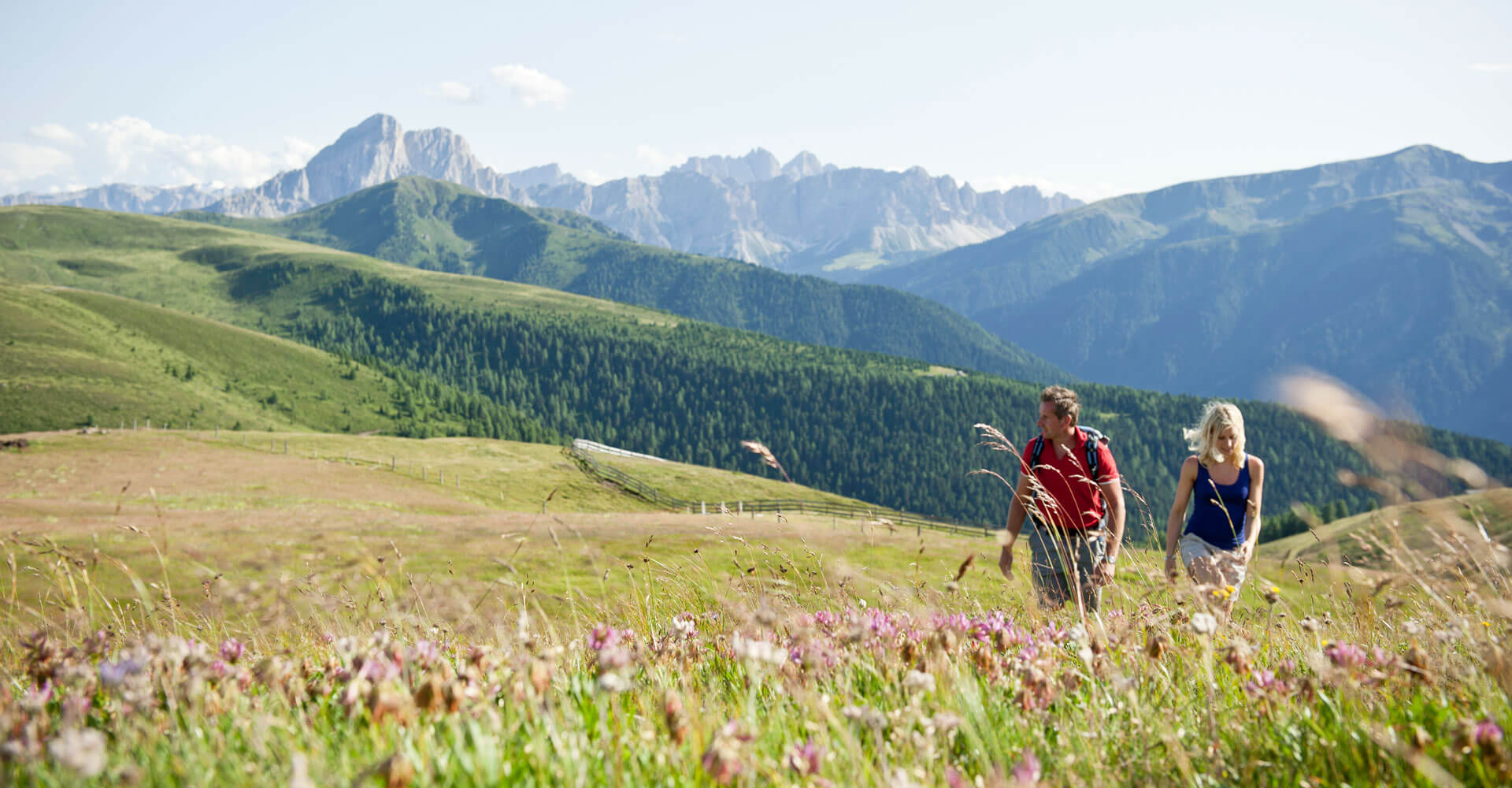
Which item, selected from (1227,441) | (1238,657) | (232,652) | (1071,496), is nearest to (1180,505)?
(1227,441)

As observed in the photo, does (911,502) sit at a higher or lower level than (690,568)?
lower

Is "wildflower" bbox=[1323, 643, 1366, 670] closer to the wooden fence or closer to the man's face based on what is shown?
the man's face

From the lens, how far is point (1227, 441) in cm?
652

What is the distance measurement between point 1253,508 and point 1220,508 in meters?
0.81

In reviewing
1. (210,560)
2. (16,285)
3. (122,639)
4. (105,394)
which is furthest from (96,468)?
(16,285)

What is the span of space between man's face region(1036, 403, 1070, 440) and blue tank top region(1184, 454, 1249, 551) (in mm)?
1175

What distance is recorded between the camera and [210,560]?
24.6 metres

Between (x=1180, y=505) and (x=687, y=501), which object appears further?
(x=687, y=501)

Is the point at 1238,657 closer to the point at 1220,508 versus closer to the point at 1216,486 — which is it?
the point at 1220,508

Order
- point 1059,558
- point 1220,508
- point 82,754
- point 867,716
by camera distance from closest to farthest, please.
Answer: point 82,754
point 867,716
point 1059,558
point 1220,508

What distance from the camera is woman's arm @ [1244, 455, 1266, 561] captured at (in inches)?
223

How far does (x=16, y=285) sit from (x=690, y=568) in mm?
223681

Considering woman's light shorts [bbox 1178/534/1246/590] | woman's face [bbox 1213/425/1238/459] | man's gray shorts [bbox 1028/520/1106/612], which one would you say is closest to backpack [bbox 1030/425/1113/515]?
man's gray shorts [bbox 1028/520/1106/612]

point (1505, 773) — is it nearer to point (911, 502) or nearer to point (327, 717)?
point (327, 717)
